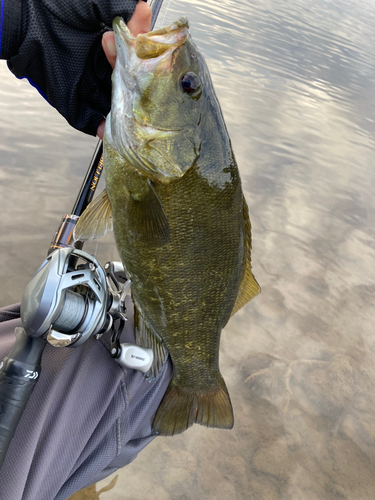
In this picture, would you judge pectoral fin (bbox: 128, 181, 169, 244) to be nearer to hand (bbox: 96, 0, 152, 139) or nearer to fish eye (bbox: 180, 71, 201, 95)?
fish eye (bbox: 180, 71, 201, 95)

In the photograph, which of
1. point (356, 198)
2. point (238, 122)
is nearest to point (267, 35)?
point (238, 122)

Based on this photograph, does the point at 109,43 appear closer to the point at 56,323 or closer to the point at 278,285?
the point at 56,323

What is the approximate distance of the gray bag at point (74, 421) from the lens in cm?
104

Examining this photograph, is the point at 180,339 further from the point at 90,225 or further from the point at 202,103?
the point at 202,103

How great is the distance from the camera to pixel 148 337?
4.91ft

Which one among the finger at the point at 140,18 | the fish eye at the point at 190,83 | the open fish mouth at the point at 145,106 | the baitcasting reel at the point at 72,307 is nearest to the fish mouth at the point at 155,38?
the open fish mouth at the point at 145,106

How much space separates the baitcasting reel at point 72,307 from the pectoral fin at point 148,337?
0.32 feet

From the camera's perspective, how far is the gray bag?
1.04m

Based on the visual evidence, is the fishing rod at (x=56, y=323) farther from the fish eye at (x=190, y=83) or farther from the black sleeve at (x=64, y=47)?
the black sleeve at (x=64, y=47)

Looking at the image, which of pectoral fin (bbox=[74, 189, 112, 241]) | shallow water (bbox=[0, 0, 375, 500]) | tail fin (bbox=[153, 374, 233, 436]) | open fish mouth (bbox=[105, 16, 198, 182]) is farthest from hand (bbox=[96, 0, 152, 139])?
shallow water (bbox=[0, 0, 375, 500])

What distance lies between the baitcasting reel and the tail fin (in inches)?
8.8

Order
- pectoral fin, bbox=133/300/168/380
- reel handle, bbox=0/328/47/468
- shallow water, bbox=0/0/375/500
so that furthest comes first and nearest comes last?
shallow water, bbox=0/0/375/500 < pectoral fin, bbox=133/300/168/380 < reel handle, bbox=0/328/47/468

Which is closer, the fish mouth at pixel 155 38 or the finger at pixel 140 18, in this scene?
the fish mouth at pixel 155 38

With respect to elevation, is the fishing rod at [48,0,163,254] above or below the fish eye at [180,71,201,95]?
below
